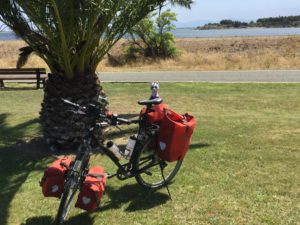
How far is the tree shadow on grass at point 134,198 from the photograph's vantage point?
5.20 metres

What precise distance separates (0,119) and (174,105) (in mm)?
4538

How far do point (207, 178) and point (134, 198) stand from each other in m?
1.17

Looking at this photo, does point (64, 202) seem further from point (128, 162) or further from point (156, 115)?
point (156, 115)

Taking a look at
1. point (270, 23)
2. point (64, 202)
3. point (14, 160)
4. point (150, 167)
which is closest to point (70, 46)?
point (14, 160)

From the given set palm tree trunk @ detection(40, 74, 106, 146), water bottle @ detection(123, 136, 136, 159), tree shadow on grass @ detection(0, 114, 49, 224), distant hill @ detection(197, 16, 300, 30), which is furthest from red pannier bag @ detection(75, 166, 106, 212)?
distant hill @ detection(197, 16, 300, 30)

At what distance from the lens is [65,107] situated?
25.3 ft

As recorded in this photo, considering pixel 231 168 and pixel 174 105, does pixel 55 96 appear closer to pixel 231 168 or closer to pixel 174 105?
pixel 231 168

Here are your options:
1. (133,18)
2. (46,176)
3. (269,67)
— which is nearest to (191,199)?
(46,176)

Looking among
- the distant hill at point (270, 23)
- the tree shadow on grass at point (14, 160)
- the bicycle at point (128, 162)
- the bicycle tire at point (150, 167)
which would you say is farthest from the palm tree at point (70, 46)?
the distant hill at point (270, 23)

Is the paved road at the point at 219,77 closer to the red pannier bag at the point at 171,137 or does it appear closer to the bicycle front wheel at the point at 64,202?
the red pannier bag at the point at 171,137

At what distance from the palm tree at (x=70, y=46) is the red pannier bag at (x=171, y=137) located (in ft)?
8.25

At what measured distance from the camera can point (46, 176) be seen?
4.69 m

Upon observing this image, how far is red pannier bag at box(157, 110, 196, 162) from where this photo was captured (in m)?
5.16

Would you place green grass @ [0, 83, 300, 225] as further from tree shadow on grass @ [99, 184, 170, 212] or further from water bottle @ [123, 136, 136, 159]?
water bottle @ [123, 136, 136, 159]
